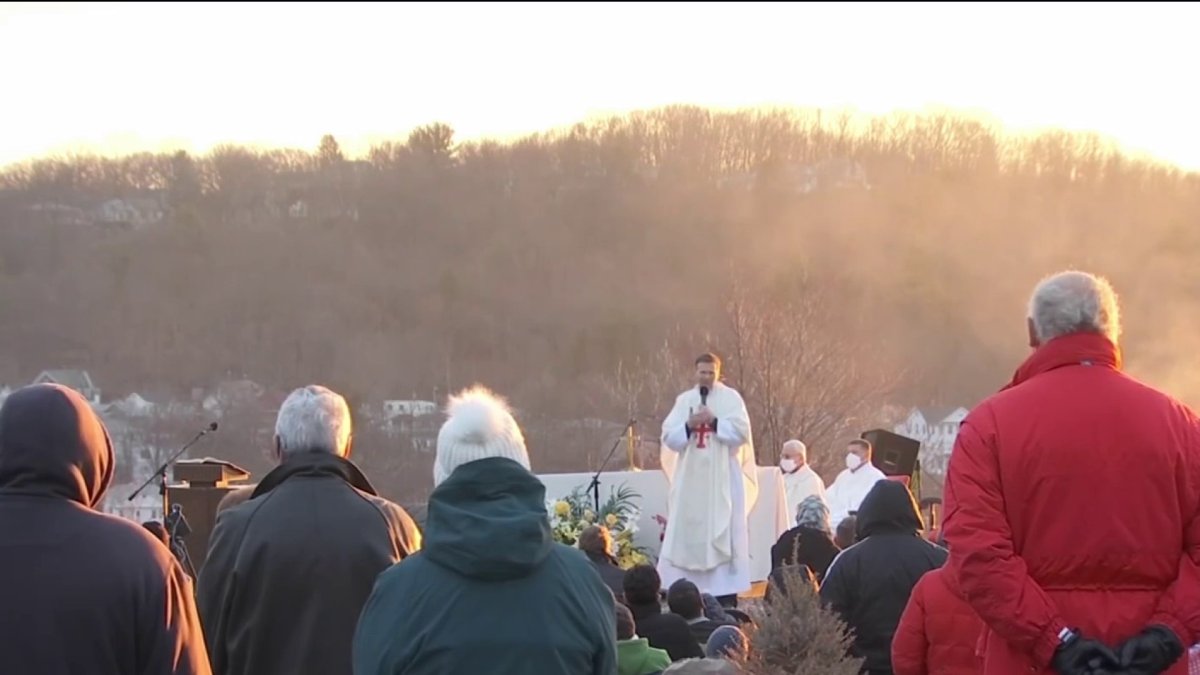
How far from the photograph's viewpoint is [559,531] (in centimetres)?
1177

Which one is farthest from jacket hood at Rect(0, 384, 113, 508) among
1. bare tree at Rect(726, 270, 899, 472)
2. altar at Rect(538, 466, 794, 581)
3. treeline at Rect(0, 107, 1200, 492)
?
treeline at Rect(0, 107, 1200, 492)

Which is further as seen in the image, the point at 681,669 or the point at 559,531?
the point at 559,531

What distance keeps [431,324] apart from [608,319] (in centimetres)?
963

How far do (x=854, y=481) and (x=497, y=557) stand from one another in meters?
11.2

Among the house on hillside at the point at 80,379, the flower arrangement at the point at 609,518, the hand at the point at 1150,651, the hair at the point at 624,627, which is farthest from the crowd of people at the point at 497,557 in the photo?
the house on hillside at the point at 80,379

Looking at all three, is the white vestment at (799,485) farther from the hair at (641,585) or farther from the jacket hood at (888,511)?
the jacket hood at (888,511)

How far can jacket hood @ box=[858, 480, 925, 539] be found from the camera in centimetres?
581

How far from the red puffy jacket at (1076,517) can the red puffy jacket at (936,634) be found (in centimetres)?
78

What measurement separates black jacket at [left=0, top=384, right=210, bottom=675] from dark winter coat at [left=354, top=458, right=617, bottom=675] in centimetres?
48

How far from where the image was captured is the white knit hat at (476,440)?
132 inches

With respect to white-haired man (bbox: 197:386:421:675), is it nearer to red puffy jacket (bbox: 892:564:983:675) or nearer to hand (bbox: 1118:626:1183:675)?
red puffy jacket (bbox: 892:564:983:675)

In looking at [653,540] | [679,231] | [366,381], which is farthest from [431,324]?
[653,540]

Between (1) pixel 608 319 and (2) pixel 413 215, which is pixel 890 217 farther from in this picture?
(2) pixel 413 215

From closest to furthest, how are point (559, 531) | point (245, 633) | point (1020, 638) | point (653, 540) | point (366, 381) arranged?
point (1020, 638) → point (245, 633) → point (559, 531) → point (653, 540) → point (366, 381)
